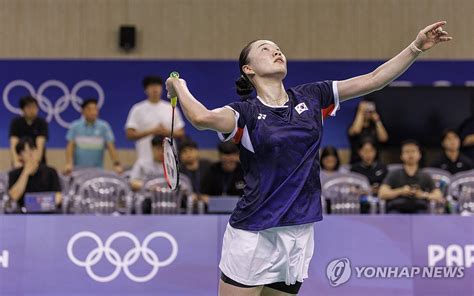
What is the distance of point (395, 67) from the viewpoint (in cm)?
420

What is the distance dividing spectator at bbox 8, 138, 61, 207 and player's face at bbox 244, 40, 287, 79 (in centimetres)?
413

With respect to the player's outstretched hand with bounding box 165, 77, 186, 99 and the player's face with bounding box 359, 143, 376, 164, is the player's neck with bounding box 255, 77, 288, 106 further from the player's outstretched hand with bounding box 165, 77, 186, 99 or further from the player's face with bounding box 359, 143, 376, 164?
the player's face with bounding box 359, 143, 376, 164

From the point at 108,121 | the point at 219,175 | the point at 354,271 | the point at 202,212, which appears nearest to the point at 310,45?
the point at 108,121

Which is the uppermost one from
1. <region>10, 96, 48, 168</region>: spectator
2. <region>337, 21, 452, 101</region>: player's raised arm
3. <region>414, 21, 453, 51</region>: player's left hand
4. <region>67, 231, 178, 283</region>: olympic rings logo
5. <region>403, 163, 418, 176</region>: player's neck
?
<region>414, 21, 453, 51</region>: player's left hand

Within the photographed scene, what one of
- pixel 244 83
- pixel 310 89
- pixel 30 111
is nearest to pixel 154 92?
pixel 30 111

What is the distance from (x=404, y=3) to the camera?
11.6m

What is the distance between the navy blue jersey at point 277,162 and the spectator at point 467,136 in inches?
281

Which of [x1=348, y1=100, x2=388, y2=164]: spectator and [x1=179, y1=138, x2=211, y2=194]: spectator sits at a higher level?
[x1=348, y1=100, x2=388, y2=164]: spectator

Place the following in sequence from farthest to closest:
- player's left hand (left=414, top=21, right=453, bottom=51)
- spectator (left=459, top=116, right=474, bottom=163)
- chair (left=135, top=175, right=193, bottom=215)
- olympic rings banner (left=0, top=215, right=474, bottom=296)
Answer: spectator (left=459, top=116, right=474, bottom=163)
chair (left=135, top=175, right=193, bottom=215)
olympic rings banner (left=0, top=215, right=474, bottom=296)
player's left hand (left=414, top=21, right=453, bottom=51)

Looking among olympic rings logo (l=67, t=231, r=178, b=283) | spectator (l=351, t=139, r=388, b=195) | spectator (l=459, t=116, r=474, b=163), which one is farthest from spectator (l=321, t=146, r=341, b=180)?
olympic rings logo (l=67, t=231, r=178, b=283)

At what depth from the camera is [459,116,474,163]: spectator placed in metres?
11.0

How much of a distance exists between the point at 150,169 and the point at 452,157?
295cm

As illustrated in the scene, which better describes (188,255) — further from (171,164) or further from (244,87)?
(244,87)

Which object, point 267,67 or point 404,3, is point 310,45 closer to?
point 404,3
